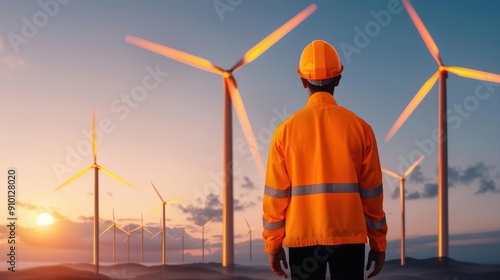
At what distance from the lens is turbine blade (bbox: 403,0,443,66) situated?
33719 millimetres

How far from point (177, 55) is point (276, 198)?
2568 cm

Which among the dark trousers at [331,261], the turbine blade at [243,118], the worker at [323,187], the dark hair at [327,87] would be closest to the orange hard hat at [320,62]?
the worker at [323,187]

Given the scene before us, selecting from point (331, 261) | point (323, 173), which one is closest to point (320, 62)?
point (323, 173)

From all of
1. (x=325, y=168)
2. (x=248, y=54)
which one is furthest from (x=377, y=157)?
(x=248, y=54)

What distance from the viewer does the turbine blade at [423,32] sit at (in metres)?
33.7

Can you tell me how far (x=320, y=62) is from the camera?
7.41 m

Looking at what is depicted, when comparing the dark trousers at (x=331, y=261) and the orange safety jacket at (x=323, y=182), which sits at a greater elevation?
the orange safety jacket at (x=323, y=182)

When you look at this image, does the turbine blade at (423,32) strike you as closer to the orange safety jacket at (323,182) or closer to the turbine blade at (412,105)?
the turbine blade at (412,105)

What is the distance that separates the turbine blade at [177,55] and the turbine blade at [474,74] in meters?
14.3

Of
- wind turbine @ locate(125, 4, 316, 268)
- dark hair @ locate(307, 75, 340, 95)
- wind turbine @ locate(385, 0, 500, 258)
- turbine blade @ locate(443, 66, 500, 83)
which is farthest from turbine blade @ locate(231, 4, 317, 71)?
dark hair @ locate(307, 75, 340, 95)

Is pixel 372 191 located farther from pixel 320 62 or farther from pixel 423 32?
pixel 423 32

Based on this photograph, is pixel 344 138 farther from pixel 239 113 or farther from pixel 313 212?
pixel 239 113

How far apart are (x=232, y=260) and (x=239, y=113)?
7551 millimetres

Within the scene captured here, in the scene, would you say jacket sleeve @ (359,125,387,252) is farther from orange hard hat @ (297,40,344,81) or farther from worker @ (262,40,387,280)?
orange hard hat @ (297,40,344,81)
